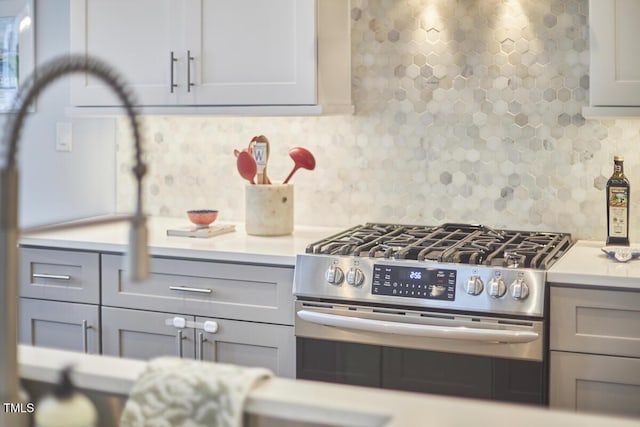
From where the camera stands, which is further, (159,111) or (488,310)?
(159,111)

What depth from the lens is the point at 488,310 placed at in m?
2.49

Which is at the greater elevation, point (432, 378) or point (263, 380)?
point (263, 380)

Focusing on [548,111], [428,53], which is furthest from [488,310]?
[428,53]

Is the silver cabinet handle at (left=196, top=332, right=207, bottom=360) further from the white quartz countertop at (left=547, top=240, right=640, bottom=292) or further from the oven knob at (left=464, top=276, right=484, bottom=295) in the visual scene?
the white quartz countertop at (left=547, top=240, right=640, bottom=292)

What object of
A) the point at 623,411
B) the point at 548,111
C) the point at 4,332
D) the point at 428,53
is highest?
the point at 428,53

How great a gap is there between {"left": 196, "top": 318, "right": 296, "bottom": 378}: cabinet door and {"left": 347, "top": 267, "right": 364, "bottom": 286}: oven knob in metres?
0.28

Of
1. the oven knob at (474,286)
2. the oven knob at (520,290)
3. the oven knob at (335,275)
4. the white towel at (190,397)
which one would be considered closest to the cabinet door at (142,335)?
the oven knob at (335,275)

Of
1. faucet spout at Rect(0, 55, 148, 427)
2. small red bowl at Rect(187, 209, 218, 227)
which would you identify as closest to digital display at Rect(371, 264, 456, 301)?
small red bowl at Rect(187, 209, 218, 227)

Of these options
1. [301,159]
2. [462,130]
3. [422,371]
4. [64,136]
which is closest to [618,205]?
[462,130]

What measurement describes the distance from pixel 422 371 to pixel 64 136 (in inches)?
76.8

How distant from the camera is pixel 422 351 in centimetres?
258

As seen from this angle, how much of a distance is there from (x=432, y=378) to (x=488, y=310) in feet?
0.91

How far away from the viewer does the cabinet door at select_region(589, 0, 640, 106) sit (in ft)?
8.75

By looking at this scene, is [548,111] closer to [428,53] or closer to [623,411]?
[428,53]
